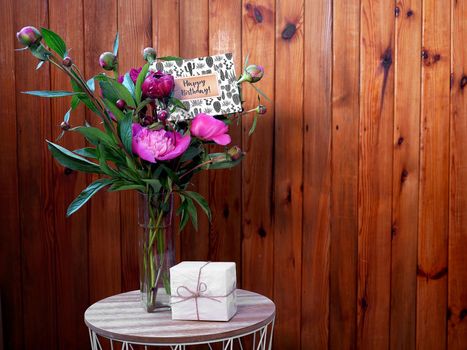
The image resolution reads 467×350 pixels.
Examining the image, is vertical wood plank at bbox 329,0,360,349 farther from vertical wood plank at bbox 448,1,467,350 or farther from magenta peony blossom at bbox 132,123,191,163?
magenta peony blossom at bbox 132,123,191,163

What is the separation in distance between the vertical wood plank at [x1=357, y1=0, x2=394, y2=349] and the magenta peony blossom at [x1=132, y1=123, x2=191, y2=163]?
26.4 inches

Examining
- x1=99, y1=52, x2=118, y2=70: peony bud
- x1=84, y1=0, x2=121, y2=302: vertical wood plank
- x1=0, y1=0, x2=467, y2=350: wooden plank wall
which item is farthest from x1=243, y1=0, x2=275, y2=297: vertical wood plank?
x1=99, y1=52, x2=118, y2=70: peony bud

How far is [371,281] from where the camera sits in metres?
1.73

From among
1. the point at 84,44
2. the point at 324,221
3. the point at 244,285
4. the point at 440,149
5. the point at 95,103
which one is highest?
the point at 84,44

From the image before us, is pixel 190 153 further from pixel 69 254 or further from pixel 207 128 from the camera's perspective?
pixel 69 254

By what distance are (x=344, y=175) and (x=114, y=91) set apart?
2.45ft

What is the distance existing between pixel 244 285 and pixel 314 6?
2.83 feet

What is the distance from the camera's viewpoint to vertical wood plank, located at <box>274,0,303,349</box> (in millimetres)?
1731

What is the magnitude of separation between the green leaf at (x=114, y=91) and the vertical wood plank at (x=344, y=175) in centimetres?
67

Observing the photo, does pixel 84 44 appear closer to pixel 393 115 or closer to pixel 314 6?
pixel 314 6

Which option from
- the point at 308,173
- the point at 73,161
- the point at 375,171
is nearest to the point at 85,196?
the point at 73,161

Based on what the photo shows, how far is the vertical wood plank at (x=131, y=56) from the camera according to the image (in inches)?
69.6

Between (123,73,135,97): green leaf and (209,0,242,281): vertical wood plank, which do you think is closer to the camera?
(123,73,135,97): green leaf

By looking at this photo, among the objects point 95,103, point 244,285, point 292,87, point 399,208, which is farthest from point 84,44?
point 399,208
